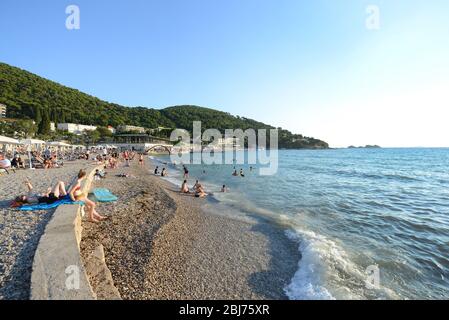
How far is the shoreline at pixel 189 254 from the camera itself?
5.26 m

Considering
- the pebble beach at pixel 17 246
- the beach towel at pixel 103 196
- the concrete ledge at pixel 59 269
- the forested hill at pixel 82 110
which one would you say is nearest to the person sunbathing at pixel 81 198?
the pebble beach at pixel 17 246

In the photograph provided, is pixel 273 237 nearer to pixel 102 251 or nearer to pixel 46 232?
pixel 102 251

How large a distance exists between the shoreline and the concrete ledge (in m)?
0.70

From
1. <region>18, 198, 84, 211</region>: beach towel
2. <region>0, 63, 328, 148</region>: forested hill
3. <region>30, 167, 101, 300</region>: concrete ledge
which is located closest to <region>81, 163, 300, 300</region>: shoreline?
<region>30, 167, 101, 300</region>: concrete ledge

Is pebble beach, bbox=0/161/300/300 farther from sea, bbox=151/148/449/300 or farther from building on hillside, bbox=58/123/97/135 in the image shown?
building on hillside, bbox=58/123/97/135

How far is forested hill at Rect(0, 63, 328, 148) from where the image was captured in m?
88.9

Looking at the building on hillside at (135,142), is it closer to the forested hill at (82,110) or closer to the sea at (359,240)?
the forested hill at (82,110)

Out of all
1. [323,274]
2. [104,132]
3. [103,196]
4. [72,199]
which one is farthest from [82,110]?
[323,274]

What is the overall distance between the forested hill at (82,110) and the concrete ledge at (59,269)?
265ft

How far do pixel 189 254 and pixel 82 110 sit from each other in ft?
423

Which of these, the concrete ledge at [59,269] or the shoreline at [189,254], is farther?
the shoreline at [189,254]

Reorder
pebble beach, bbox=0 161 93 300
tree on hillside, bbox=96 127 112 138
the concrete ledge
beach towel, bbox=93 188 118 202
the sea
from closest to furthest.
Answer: the concrete ledge, pebble beach, bbox=0 161 93 300, the sea, beach towel, bbox=93 188 118 202, tree on hillside, bbox=96 127 112 138
